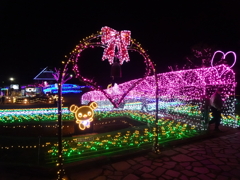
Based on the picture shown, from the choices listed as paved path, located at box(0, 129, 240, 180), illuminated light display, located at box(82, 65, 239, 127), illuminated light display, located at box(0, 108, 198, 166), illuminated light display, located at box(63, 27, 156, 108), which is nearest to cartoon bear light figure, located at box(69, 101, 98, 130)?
illuminated light display, located at box(0, 108, 198, 166)

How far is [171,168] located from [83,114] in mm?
3198

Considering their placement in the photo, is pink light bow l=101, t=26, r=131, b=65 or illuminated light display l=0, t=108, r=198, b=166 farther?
illuminated light display l=0, t=108, r=198, b=166

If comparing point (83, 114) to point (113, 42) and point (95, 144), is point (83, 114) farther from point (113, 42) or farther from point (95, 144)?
point (113, 42)

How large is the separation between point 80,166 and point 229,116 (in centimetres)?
786

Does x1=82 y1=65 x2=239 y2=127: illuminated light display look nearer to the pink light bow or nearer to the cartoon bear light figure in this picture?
the cartoon bear light figure

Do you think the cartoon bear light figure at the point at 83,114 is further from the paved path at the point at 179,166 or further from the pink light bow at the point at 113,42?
the pink light bow at the point at 113,42

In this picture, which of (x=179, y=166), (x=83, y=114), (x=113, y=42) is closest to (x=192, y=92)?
(x=179, y=166)

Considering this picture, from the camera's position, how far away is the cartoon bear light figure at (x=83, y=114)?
5895 millimetres

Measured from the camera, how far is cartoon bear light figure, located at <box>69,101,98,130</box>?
A: 5.89 metres

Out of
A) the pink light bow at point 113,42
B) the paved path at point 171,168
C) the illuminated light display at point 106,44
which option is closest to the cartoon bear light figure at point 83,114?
the illuminated light display at point 106,44

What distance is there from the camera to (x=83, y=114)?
6.08 metres

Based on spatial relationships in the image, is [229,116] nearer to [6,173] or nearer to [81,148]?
[81,148]

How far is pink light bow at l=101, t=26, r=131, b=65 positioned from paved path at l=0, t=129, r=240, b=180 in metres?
2.52

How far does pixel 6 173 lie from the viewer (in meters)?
3.96
